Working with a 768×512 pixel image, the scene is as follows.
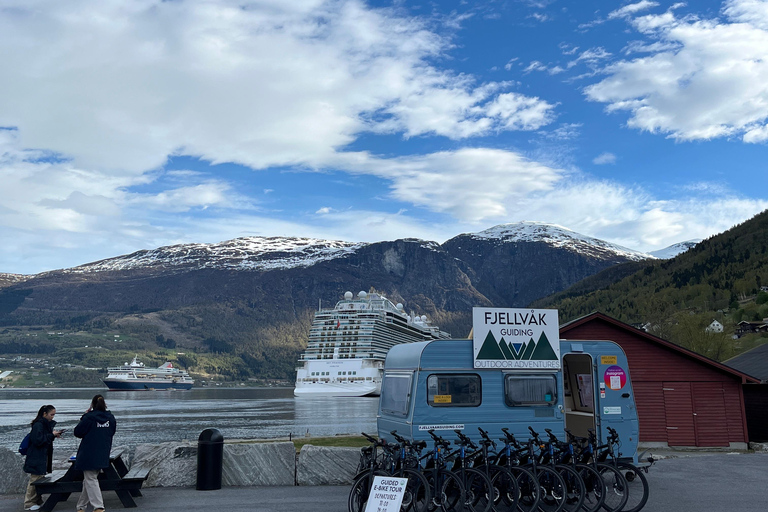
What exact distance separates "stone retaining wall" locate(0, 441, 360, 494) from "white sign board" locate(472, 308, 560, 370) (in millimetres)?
3392

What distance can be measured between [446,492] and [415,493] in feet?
1.93

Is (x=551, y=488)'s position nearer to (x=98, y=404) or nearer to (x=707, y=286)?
(x=98, y=404)

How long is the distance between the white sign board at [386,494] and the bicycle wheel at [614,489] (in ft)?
12.1

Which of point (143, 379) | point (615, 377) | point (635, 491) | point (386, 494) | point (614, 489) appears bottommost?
point (635, 491)

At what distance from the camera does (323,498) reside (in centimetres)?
1095

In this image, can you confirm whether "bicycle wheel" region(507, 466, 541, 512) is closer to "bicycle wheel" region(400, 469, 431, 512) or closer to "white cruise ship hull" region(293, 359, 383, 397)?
"bicycle wheel" region(400, 469, 431, 512)

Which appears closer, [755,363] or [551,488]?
[551,488]

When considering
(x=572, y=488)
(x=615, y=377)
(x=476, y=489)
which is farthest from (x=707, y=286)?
(x=476, y=489)

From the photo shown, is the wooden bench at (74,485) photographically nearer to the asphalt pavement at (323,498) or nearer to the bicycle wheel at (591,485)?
the asphalt pavement at (323,498)

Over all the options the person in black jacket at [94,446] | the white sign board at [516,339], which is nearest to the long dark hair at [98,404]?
the person in black jacket at [94,446]

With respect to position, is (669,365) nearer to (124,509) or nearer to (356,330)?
(124,509)

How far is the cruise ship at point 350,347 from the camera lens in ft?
400

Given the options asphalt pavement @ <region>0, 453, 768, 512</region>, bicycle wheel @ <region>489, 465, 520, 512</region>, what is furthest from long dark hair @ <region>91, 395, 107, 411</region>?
bicycle wheel @ <region>489, 465, 520, 512</region>

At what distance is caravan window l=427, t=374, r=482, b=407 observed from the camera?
10.6 metres
